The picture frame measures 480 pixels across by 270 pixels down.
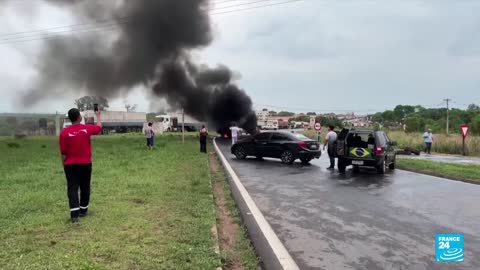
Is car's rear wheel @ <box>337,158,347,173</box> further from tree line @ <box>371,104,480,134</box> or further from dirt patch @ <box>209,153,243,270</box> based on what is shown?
tree line @ <box>371,104,480,134</box>

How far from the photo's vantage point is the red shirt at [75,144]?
18.6ft

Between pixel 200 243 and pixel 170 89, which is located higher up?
pixel 170 89

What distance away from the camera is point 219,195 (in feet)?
28.1

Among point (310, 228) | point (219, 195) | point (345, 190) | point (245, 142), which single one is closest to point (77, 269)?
point (310, 228)

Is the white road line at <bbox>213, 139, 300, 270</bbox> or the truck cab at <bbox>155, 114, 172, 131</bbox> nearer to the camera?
the white road line at <bbox>213, 139, 300, 270</bbox>

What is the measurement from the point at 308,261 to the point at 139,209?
10.8ft

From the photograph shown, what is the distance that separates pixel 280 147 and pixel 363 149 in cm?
409

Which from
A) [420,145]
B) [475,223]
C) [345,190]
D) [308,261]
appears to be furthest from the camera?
[420,145]

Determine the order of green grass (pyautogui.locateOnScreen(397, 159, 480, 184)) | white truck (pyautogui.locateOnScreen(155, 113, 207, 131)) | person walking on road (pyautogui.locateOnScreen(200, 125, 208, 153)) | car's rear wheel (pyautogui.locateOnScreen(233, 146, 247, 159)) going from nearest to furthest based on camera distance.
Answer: green grass (pyautogui.locateOnScreen(397, 159, 480, 184)) < car's rear wheel (pyautogui.locateOnScreen(233, 146, 247, 159)) < person walking on road (pyautogui.locateOnScreen(200, 125, 208, 153)) < white truck (pyautogui.locateOnScreen(155, 113, 207, 131))

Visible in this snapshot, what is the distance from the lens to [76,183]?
581 cm

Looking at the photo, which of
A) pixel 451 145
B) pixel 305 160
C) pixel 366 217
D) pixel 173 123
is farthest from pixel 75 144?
pixel 173 123

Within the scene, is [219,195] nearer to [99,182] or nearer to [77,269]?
[99,182]

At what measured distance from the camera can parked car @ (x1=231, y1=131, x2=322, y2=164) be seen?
1570cm

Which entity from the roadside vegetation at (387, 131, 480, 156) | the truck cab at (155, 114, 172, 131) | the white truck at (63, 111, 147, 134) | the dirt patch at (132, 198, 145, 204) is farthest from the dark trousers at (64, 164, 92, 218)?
the truck cab at (155, 114, 172, 131)
